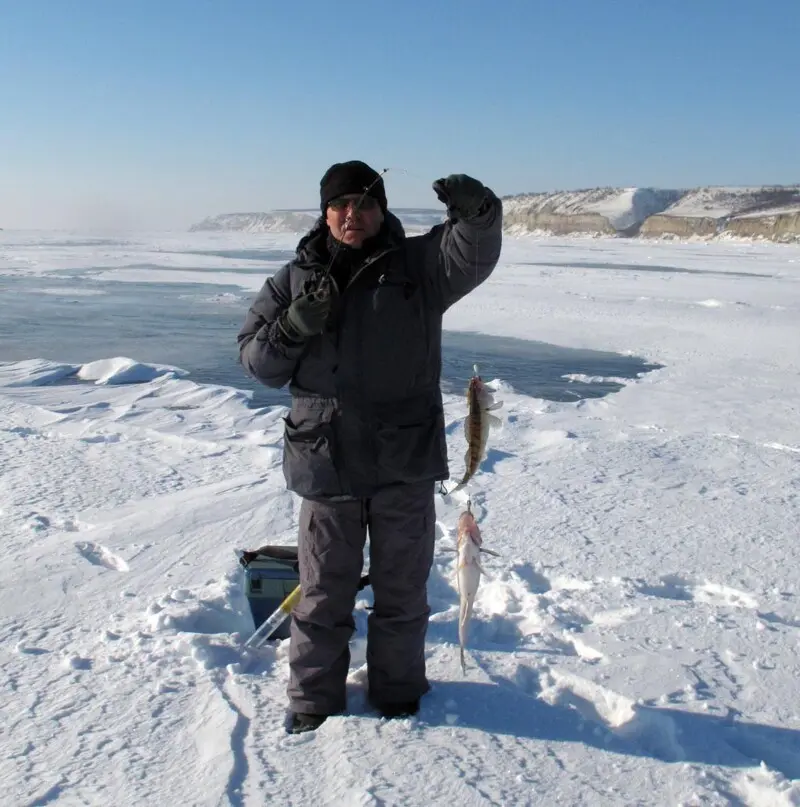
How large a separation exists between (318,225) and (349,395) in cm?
61

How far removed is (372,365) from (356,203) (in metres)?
0.52

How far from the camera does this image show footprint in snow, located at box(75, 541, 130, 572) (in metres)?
3.99

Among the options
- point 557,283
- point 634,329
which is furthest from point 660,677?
point 557,283

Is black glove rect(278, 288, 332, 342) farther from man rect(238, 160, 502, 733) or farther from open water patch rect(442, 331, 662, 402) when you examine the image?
open water patch rect(442, 331, 662, 402)

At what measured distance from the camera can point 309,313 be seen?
2.38 metres

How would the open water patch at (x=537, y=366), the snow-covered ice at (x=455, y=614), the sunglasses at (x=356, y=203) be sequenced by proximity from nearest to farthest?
the snow-covered ice at (x=455, y=614), the sunglasses at (x=356, y=203), the open water patch at (x=537, y=366)

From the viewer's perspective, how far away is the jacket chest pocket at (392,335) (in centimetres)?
253

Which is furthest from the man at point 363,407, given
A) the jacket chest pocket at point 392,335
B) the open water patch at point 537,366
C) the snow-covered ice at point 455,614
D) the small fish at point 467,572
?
the open water patch at point 537,366

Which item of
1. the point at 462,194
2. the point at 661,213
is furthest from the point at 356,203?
the point at 661,213

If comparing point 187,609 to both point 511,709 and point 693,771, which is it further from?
point 693,771

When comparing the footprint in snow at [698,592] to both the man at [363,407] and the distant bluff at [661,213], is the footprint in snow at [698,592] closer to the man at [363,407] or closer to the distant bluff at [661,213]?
the man at [363,407]

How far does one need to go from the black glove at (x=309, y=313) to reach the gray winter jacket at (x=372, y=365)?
12cm

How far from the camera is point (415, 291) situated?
257 cm

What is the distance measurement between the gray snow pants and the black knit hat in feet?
3.23
